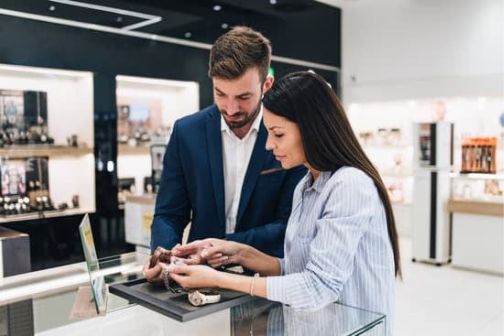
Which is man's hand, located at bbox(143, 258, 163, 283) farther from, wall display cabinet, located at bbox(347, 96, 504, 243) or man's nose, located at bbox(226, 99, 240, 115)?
wall display cabinet, located at bbox(347, 96, 504, 243)

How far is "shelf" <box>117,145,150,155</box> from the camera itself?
17.5 feet

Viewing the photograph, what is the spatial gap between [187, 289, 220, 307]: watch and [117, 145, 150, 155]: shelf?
4.35m

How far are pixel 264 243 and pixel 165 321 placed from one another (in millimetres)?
426

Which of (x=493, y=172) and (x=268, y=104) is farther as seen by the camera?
(x=493, y=172)

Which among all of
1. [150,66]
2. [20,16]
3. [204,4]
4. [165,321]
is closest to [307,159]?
[165,321]

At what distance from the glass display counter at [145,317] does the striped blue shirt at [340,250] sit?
0.06 meters

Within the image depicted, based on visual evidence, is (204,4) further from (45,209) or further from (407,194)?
(407,194)

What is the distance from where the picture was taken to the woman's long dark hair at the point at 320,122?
1231 mm

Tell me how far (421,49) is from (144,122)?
4.23 meters

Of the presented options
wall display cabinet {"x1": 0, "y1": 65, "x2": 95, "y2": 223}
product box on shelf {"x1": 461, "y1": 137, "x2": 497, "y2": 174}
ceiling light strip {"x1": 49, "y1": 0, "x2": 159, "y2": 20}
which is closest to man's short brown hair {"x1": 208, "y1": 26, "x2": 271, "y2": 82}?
wall display cabinet {"x1": 0, "y1": 65, "x2": 95, "y2": 223}

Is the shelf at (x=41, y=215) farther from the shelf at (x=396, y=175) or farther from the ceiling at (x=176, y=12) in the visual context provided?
the shelf at (x=396, y=175)

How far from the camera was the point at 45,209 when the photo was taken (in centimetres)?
474

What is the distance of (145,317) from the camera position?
138cm

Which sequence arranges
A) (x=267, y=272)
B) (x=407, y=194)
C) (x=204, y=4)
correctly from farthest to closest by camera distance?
(x=407, y=194), (x=204, y=4), (x=267, y=272)
